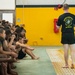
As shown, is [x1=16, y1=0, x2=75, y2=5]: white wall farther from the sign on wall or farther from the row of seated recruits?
the row of seated recruits

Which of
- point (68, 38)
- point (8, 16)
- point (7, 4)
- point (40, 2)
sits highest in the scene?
point (40, 2)

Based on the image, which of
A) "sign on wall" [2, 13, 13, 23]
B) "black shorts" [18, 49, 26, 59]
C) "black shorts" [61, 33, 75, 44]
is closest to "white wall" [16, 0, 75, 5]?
"sign on wall" [2, 13, 13, 23]

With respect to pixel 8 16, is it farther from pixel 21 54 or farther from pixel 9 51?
pixel 9 51

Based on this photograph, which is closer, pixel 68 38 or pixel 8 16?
pixel 68 38

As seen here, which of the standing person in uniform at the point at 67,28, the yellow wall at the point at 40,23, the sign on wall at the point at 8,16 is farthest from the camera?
the yellow wall at the point at 40,23

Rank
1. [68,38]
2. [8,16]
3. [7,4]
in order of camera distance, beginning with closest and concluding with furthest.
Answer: [68,38], [8,16], [7,4]

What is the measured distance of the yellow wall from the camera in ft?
47.1

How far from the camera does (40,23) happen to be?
14.4 m

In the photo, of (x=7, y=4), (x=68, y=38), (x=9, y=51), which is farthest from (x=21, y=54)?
(x=7, y=4)

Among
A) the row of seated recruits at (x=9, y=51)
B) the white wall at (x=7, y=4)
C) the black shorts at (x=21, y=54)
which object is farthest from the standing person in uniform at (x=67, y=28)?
the white wall at (x=7, y=4)

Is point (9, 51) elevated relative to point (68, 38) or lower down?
lower down

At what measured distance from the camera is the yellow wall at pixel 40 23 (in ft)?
47.1

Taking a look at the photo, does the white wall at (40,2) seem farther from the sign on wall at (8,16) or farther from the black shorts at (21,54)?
the black shorts at (21,54)

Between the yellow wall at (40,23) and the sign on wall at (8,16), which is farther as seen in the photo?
the yellow wall at (40,23)
